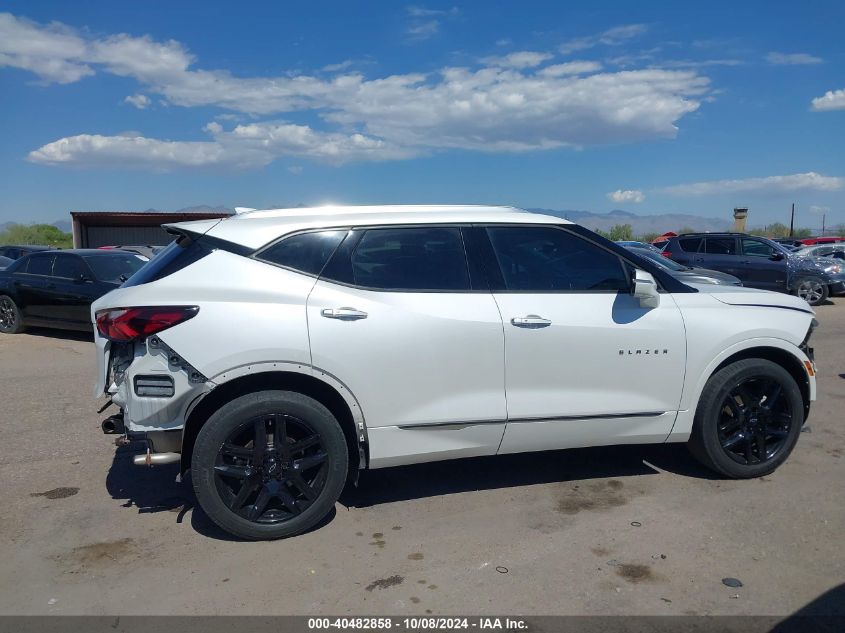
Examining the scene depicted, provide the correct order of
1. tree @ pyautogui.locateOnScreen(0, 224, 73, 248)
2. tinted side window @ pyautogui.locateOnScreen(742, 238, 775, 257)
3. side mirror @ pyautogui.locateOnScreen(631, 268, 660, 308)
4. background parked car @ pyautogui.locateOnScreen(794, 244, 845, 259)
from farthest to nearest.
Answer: tree @ pyautogui.locateOnScreen(0, 224, 73, 248)
background parked car @ pyautogui.locateOnScreen(794, 244, 845, 259)
tinted side window @ pyautogui.locateOnScreen(742, 238, 775, 257)
side mirror @ pyautogui.locateOnScreen(631, 268, 660, 308)

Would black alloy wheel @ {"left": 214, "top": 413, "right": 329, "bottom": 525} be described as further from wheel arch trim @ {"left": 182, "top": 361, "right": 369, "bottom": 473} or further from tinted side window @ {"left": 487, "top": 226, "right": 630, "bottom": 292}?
tinted side window @ {"left": 487, "top": 226, "right": 630, "bottom": 292}

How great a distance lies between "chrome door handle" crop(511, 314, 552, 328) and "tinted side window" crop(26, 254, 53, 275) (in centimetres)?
1002

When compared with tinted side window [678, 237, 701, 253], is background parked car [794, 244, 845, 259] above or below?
below

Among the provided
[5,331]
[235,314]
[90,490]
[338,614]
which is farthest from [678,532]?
[5,331]

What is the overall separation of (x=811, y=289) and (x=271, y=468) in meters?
16.4

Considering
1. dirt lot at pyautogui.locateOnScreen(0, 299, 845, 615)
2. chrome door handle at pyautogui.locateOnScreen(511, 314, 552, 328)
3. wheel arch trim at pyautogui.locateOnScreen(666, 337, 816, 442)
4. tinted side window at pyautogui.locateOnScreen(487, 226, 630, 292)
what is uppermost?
tinted side window at pyautogui.locateOnScreen(487, 226, 630, 292)

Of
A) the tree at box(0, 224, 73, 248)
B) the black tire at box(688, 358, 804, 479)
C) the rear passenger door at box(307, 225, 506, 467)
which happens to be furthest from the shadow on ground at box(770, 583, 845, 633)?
the tree at box(0, 224, 73, 248)

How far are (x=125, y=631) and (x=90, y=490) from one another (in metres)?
1.93

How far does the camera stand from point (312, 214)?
174 inches

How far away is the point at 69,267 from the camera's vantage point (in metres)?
11.5

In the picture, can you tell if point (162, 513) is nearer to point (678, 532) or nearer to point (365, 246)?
point (365, 246)

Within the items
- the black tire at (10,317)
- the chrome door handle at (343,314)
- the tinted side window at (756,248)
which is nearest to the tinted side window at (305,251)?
the chrome door handle at (343,314)

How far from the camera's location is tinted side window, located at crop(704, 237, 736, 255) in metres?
17.4

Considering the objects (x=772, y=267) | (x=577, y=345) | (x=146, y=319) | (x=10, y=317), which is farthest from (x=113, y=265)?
(x=772, y=267)
